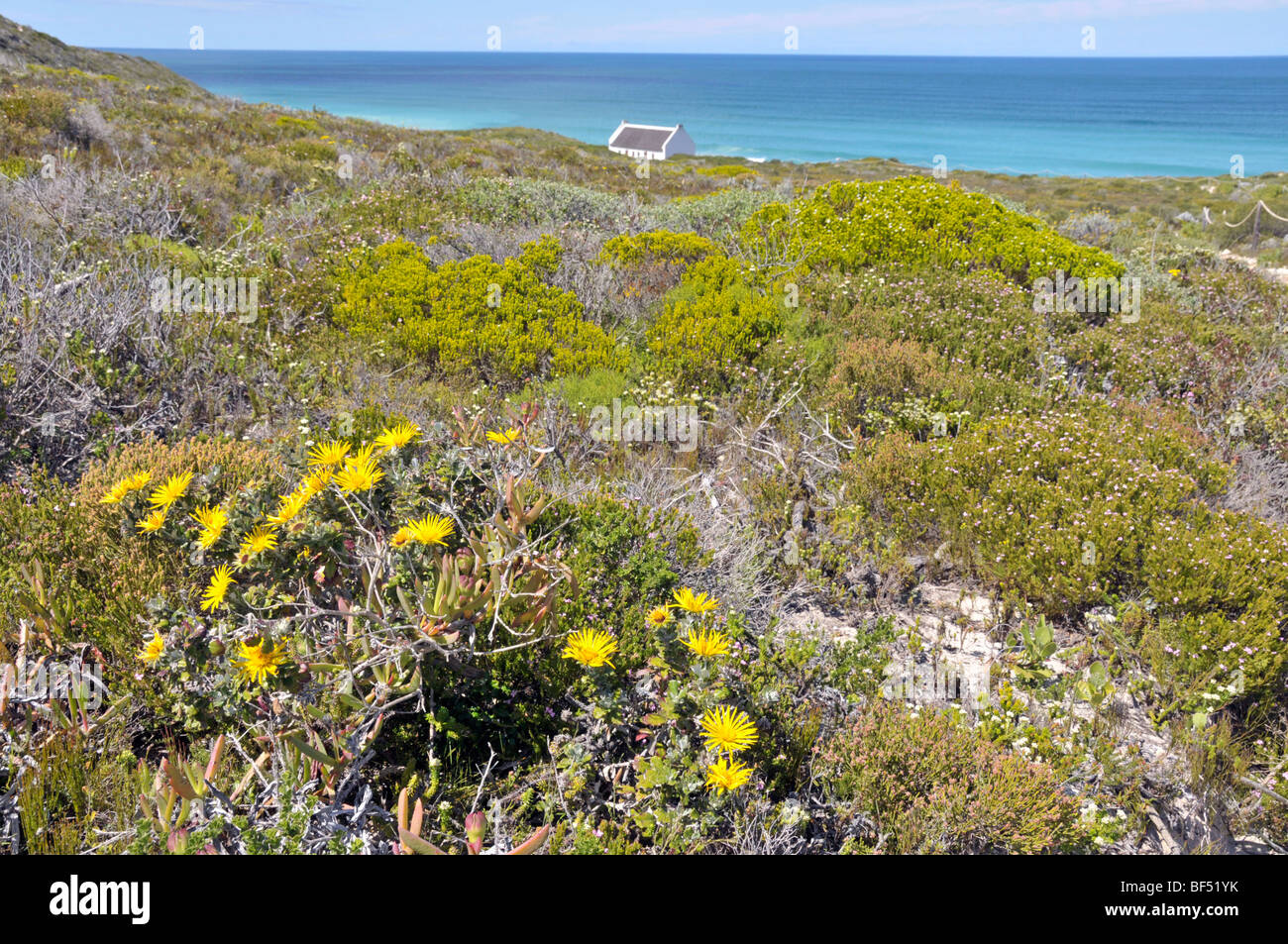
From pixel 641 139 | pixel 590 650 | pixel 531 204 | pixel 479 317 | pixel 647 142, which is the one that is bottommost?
pixel 590 650

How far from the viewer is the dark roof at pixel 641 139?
145 feet

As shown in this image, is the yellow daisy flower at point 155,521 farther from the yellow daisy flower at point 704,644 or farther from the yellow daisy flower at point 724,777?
the yellow daisy flower at point 724,777

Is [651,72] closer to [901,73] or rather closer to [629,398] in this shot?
[901,73]

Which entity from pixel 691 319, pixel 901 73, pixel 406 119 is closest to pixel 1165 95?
pixel 901 73

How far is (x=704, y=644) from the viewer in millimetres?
2250

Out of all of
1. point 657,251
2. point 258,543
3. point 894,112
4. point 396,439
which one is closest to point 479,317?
point 657,251

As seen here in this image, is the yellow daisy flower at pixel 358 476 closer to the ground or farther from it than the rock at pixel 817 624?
farther from it

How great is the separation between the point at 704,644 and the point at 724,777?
0.40 meters

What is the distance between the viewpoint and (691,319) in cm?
592

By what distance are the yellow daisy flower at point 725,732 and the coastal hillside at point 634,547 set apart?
0.06ft

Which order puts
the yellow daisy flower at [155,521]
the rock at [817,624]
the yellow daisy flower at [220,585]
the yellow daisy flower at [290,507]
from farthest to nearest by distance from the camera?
1. the rock at [817,624]
2. the yellow daisy flower at [155,521]
3. the yellow daisy flower at [290,507]
4. the yellow daisy flower at [220,585]

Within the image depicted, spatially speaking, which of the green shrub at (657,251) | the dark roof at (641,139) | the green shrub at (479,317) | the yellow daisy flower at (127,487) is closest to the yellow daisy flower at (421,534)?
the yellow daisy flower at (127,487)

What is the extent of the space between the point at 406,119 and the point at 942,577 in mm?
85576

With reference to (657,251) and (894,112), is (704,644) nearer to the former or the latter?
(657,251)
